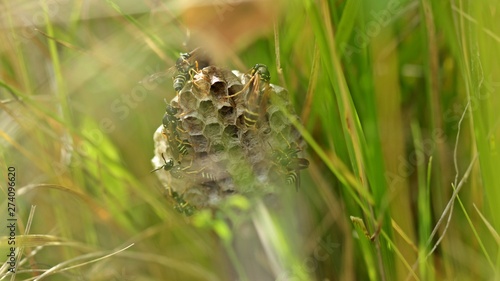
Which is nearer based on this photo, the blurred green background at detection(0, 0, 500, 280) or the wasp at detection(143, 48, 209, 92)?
the wasp at detection(143, 48, 209, 92)

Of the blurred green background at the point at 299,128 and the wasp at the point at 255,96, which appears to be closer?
the wasp at the point at 255,96

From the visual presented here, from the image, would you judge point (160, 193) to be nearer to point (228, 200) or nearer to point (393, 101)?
point (228, 200)

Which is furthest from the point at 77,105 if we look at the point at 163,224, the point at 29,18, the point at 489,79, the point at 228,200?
the point at 489,79

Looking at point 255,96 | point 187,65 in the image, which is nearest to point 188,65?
point 187,65

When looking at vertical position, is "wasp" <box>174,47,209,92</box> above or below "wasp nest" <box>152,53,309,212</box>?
above
